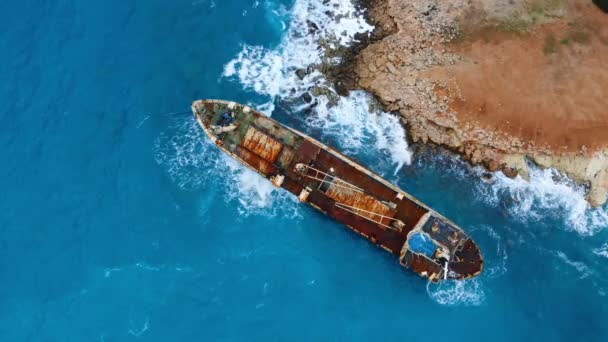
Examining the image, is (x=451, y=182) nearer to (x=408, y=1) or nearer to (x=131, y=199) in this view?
(x=408, y=1)

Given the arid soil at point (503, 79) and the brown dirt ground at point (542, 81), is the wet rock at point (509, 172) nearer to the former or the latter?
the arid soil at point (503, 79)

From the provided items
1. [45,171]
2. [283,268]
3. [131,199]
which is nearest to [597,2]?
[283,268]

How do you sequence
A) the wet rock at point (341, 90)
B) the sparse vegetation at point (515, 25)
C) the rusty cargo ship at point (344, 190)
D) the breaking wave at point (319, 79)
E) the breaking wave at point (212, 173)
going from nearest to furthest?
the rusty cargo ship at point (344, 190) → the breaking wave at point (212, 173) → the breaking wave at point (319, 79) → the sparse vegetation at point (515, 25) → the wet rock at point (341, 90)

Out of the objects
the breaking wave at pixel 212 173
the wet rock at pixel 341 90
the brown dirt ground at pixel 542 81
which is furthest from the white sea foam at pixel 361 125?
the breaking wave at pixel 212 173

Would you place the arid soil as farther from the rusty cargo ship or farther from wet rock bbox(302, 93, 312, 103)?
the rusty cargo ship

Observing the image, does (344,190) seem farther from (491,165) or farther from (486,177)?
(491,165)

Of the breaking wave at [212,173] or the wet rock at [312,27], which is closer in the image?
the breaking wave at [212,173]
